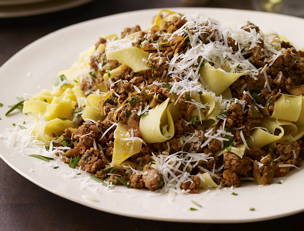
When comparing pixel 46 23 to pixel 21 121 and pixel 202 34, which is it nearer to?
pixel 21 121

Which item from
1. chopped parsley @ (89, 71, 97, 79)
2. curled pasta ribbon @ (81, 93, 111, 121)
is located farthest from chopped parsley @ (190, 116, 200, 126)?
chopped parsley @ (89, 71, 97, 79)

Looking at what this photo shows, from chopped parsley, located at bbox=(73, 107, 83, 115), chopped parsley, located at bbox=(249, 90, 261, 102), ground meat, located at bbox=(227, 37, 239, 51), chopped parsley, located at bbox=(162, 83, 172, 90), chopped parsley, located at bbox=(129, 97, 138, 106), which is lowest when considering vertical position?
chopped parsley, located at bbox=(73, 107, 83, 115)

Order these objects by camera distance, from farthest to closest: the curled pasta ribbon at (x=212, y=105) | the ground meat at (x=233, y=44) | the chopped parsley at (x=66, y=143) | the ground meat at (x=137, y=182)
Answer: the ground meat at (x=233, y=44)
the chopped parsley at (x=66, y=143)
the curled pasta ribbon at (x=212, y=105)
the ground meat at (x=137, y=182)

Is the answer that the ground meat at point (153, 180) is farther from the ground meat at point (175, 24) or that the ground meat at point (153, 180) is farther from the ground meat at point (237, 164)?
the ground meat at point (175, 24)

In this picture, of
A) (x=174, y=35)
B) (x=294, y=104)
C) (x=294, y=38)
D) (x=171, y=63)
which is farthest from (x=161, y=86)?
(x=294, y=38)

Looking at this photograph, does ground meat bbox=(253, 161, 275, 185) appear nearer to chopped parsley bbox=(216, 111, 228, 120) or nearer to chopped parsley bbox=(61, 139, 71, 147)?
chopped parsley bbox=(216, 111, 228, 120)

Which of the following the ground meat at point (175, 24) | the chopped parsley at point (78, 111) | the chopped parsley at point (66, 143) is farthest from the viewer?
the chopped parsley at point (78, 111)

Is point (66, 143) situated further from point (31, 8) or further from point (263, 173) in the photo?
point (31, 8)

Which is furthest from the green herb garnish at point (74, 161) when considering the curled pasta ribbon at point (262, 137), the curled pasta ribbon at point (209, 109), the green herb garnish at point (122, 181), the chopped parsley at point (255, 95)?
the chopped parsley at point (255, 95)
